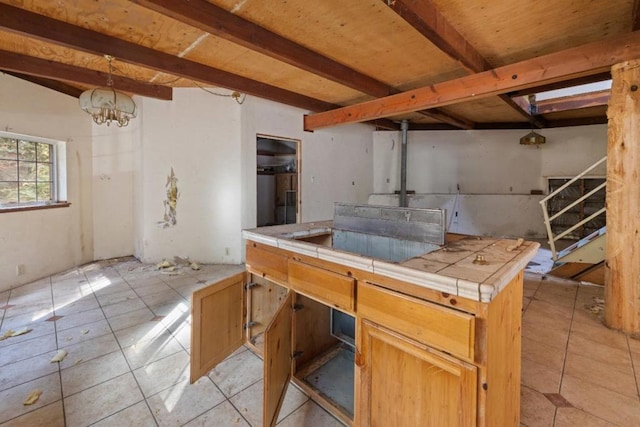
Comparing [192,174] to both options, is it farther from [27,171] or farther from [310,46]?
[310,46]

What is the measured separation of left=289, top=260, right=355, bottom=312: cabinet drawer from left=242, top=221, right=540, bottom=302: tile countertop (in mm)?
79

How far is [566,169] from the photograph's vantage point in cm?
577

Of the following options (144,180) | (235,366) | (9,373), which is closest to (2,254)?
(144,180)

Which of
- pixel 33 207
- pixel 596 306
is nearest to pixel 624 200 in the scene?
pixel 596 306

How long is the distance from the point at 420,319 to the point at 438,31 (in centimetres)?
211

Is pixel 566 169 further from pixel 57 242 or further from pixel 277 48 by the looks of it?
pixel 57 242

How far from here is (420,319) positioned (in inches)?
40.4

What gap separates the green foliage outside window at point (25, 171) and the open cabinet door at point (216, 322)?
3.52 meters

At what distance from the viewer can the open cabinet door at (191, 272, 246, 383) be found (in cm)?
169

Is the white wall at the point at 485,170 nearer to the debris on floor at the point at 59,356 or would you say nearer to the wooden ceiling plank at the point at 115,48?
the wooden ceiling plank at the point at 115,48

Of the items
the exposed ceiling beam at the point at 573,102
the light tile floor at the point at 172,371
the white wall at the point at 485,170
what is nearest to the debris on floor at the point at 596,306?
the light tile floor at the point at 172,371

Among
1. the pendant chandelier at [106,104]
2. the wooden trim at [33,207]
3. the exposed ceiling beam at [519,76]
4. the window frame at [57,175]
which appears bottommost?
the wooden trim at [33,207]

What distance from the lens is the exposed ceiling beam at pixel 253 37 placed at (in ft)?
6.19

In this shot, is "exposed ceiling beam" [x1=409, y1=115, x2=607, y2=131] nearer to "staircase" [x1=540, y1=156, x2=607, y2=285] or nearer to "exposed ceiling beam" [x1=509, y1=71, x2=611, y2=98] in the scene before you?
"exposed ceiling beam" [x1=509, y1=71, x2=611, y2=98]
